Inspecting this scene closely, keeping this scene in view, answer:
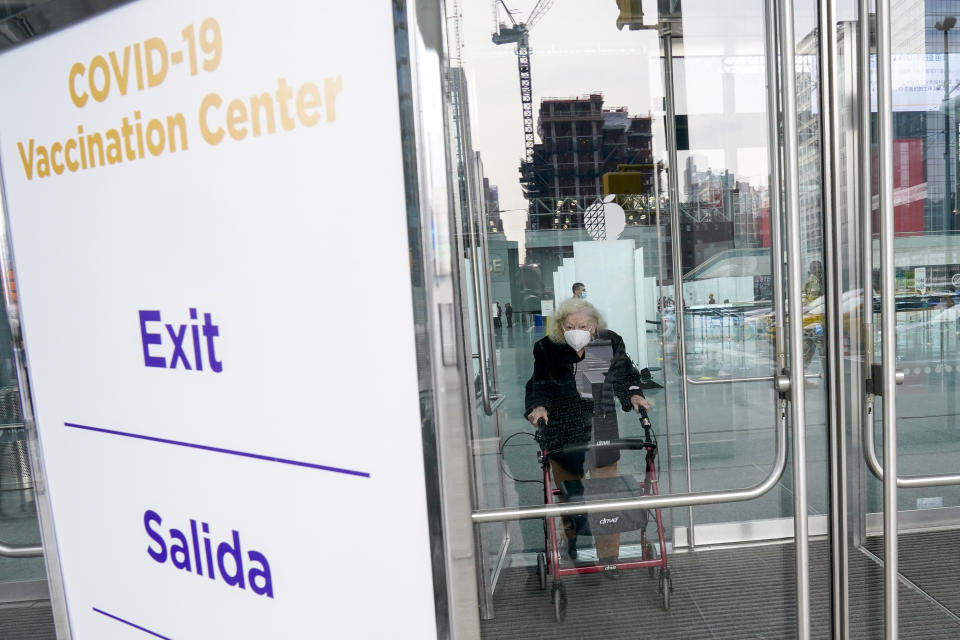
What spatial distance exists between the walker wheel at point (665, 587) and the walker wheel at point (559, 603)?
1.42 ft

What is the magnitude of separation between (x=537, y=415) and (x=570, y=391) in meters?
0.19

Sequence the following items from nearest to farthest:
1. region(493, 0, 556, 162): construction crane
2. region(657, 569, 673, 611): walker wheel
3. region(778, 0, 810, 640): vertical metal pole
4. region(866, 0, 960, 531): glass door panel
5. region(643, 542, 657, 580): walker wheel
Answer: region(778, 0, 810, 640): vertical metal pole < region(866, 0, 960, 531): glass door panel < region(493, 0, 556, 162): construction crane < region(657, 569, 673, 611): walker wheel < region(643, 542, 657, 580): walker wheel

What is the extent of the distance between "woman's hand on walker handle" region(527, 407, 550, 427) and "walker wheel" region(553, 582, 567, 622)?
71 cm

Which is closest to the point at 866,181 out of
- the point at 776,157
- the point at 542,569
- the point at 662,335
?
the point at 776,157

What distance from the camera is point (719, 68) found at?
2.91m

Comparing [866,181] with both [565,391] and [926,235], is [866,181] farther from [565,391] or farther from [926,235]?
[565,391]

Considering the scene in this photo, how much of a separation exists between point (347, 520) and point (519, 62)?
245 centimetres

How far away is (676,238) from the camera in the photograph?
10.1 ft

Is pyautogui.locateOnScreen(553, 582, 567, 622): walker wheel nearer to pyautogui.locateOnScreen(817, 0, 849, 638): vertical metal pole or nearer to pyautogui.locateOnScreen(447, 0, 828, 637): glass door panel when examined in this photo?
pyautogui.locateOnScreen(447, 0, 828, 637): glass door panel

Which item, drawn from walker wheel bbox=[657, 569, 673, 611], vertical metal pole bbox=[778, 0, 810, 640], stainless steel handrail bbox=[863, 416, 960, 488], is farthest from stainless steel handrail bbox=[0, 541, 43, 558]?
walker wheel bbox=[657, 569, 673, 611]

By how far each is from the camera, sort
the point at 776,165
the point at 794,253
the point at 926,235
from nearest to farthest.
Answer: the point at 794,253, the point at 776,165, the point at 926,235

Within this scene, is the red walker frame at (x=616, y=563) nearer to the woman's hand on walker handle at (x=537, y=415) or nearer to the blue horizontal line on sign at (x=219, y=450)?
the woman's hand on walker handle at (x=537, y=415)

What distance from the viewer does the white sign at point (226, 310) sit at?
627 mm

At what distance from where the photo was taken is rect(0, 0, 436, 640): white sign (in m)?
0.63
